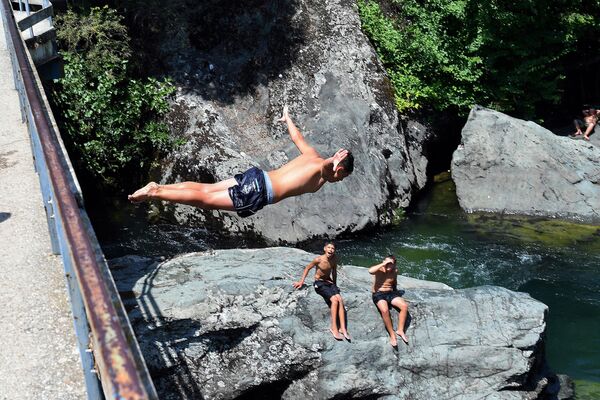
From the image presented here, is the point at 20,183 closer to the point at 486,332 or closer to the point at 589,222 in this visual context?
the point at 486,332

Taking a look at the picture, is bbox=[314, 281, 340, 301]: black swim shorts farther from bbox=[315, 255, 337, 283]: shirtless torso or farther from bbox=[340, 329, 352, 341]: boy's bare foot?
bbox=[340, 329, 352, 341]: boy's bare foot

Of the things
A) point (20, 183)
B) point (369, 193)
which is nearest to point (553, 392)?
point (369, 193)

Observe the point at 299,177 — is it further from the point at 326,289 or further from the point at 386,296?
the point at 386,296

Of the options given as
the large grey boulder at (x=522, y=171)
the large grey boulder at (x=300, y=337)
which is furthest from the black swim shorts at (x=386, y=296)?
the large grey boulder at (x=522, y=171)

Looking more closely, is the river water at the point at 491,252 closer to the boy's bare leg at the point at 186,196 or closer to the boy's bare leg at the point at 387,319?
the boy's bare leg at the point at 387,319

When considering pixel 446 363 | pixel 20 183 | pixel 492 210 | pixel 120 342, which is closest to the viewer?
pixel 120 342

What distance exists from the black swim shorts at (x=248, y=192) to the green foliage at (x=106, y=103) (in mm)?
7923

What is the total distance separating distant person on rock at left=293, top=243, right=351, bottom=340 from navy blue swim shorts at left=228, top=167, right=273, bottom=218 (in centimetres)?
237

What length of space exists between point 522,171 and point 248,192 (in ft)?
33.8

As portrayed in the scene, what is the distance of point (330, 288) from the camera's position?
28.7 feet

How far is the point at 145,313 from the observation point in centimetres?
772

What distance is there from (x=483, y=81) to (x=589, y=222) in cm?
434

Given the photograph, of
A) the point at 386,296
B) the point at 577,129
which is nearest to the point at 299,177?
the point at 386,296

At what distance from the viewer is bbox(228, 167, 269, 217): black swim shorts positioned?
6391mm
